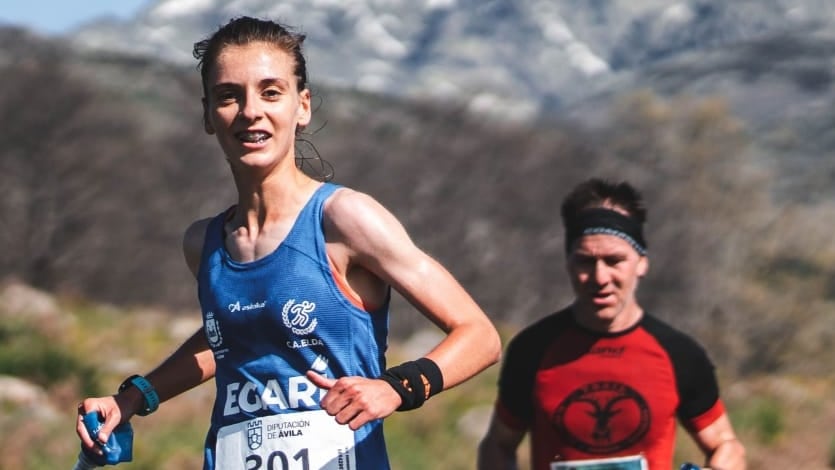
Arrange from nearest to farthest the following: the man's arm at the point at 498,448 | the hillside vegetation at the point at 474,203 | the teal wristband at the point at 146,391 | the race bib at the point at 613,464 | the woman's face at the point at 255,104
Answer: the woman's face at the point at 255,104
the teal wristband at the point at 146,391
the race bib at the point at 613,464
the man's arm at the point at 498,448
the hillside vegetation at the point at 474,203

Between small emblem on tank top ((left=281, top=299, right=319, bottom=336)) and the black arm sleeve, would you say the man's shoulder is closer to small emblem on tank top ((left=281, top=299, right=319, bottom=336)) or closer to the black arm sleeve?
the black arm sleeve

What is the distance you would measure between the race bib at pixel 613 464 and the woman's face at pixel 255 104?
1717 mm

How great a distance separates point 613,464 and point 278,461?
1.69m

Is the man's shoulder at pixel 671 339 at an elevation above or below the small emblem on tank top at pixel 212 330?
above

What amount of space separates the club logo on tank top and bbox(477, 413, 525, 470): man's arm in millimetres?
269

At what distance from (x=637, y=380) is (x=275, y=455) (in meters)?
1.80

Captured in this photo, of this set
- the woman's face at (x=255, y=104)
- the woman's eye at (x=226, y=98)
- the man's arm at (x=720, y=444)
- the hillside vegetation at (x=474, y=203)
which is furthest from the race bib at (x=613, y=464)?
the hillside vegetation at (x=474, y=203)

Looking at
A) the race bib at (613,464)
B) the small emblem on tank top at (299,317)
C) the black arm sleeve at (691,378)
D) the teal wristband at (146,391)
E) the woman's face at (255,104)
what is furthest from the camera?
the black arm sleeve at (691,378)

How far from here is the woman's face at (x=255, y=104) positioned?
145 inches

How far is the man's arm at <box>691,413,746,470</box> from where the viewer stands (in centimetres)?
513

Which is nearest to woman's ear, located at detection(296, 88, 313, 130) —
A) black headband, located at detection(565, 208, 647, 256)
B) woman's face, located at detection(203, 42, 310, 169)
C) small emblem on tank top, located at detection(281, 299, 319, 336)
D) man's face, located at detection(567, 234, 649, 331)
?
woman's face, located at detection(203, 42, 310, 169)

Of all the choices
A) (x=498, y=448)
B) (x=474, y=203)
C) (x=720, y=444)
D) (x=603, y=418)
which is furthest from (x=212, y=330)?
(x=474, y=203)

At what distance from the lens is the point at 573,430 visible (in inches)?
201

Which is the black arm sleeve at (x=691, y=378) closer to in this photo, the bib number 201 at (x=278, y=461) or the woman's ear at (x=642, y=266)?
the woman's ear at (x=642, y=266)
